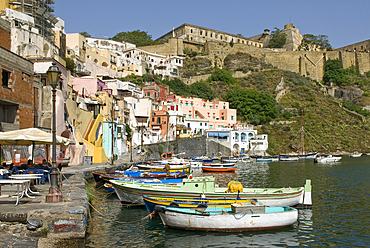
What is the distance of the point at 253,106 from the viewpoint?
78.8m

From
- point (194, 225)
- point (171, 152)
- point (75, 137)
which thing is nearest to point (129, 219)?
point (194, 225)

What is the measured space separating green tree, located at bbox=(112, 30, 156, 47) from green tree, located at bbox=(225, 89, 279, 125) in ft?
119

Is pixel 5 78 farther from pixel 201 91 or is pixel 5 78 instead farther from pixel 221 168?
pixel 201 91

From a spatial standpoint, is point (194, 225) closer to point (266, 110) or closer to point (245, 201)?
point (245, 201)

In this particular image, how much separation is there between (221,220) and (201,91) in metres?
Answer: 73.1

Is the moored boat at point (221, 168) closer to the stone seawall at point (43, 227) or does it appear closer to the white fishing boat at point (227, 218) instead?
the white fishing boat at point (227, 218)

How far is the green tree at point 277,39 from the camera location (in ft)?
408

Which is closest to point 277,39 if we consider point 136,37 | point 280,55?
point 280,55

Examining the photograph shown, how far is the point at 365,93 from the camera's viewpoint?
101000mm

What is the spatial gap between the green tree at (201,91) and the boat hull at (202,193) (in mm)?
65424

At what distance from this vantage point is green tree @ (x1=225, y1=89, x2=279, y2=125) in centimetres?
7719

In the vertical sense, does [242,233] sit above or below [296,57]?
below

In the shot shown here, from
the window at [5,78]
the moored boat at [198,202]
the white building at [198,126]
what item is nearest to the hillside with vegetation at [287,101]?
the white building at [198,126]

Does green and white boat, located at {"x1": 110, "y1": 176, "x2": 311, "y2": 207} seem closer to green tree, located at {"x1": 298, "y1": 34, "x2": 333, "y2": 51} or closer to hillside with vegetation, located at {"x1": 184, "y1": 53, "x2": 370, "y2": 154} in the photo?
hillside with vegetation, located at {"x1": 184, "y1": 53, "x2": 370, "y2": 154}
